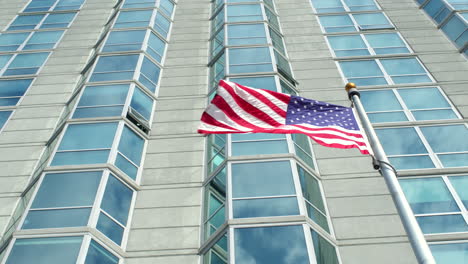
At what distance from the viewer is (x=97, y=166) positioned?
1488 centimetres

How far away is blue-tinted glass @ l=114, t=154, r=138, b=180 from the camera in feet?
51.1

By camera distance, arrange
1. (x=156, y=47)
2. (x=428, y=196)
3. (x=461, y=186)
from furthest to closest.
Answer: (x=156, y=47) < (x=461, y=186) < (x=428, y=196)

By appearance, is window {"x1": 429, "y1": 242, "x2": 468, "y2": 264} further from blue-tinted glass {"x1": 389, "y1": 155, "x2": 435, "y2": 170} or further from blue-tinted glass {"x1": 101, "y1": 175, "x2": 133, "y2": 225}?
blue-tinted glass {"x1": 101, "y1": 175, "x2": 133, "y2": 225}

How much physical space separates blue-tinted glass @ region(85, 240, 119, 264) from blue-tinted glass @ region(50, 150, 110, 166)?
332cm

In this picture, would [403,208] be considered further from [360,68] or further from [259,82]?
[360,68]

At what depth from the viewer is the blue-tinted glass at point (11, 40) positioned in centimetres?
2577

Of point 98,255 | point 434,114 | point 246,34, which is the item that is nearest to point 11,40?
point 246,34

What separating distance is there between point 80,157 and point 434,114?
1227 centimetres

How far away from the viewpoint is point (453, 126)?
694 inches

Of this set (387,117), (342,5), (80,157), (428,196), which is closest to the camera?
(428,196)

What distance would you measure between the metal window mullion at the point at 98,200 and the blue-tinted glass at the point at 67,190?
0.34 feet

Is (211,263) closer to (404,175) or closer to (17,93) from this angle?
(404,175)

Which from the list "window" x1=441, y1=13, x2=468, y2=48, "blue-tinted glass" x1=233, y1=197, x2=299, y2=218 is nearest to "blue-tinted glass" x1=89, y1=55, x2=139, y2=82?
"blue-tinted glass" x1=233, y1=197, x2=299, y2=218

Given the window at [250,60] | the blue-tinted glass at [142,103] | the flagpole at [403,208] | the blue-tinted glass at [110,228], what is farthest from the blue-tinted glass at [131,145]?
the flagpole at [403,208]
